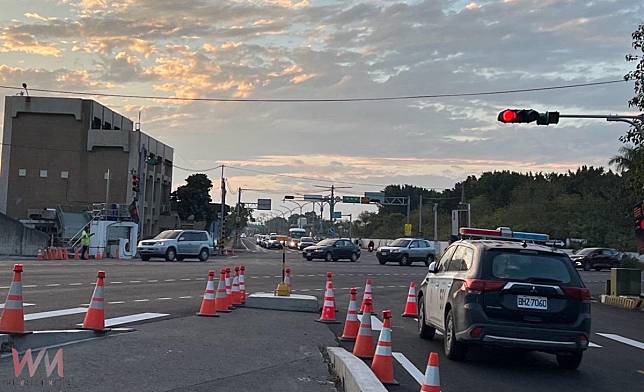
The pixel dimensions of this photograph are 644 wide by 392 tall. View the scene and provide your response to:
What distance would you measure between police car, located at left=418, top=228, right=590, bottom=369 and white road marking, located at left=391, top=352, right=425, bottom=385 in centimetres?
69

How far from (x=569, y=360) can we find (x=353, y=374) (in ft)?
14.4

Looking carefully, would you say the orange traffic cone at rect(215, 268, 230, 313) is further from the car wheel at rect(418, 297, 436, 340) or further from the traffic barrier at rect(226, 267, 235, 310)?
the car wheel at rect(418, 297, 436, 340)

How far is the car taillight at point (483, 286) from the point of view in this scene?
35.1 feet

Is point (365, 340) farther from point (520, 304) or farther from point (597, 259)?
point (597, 259)

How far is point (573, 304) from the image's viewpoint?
35.2 ft

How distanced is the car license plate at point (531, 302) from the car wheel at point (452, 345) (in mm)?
999

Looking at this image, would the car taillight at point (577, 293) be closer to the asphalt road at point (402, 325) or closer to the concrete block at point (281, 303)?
the asphalt road at point (402, 325)

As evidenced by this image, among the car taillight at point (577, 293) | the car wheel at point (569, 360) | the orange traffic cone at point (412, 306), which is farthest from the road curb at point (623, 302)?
the car taillight at point (577, 293)

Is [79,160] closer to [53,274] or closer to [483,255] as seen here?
[53,274]

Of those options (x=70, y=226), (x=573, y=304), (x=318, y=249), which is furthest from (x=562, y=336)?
(x=70, y=226)

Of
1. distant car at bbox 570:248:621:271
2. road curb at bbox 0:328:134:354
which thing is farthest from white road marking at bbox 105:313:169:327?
distant car at bbox 570:248:621:271

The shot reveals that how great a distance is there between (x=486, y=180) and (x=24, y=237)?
84006 mm

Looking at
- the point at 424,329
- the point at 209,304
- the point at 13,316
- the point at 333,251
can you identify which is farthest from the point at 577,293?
the point at 333,251

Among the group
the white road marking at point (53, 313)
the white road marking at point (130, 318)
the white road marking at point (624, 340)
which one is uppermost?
the white road marking at point (53, 313)
